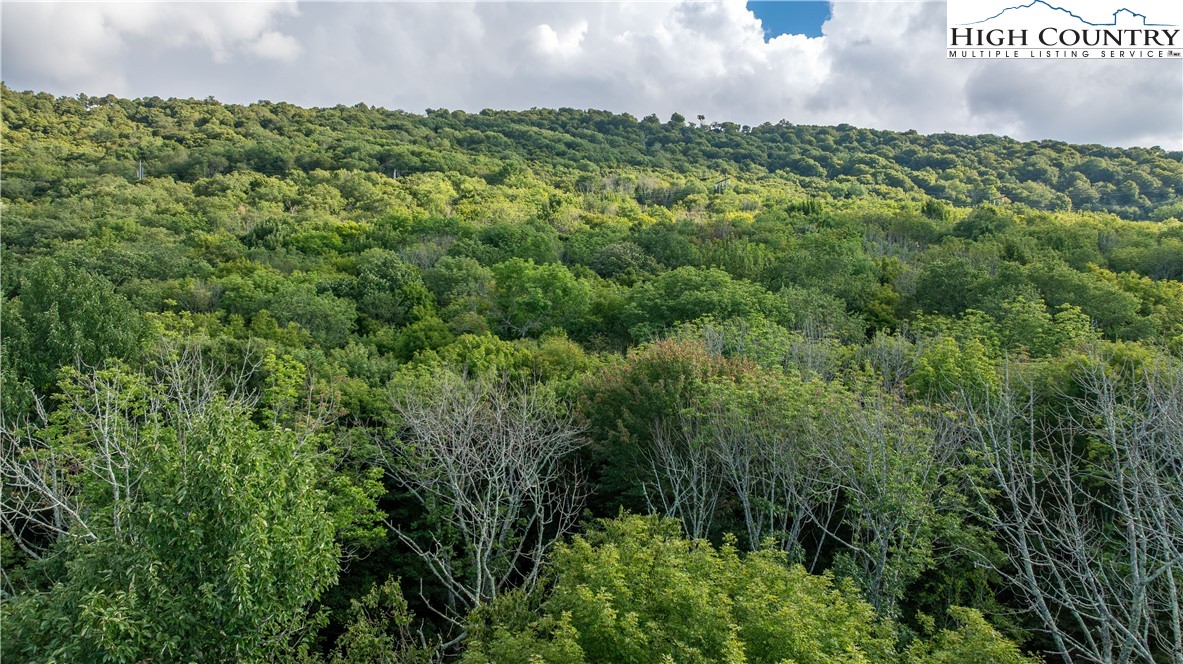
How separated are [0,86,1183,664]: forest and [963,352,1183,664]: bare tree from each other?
0.54ft

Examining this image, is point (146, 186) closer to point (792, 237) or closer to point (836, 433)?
point (792, 237)

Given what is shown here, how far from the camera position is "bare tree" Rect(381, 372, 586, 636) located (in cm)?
1578

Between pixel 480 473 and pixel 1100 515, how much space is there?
16.2 meters

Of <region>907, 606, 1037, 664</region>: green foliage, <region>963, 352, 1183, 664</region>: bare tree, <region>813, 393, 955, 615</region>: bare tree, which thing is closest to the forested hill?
<region>963, 352, 1183, 664</region>: bare tree

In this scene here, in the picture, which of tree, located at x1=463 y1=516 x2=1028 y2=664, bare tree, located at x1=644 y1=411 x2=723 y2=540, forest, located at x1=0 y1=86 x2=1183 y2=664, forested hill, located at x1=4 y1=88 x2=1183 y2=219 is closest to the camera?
tree, located at x1=463 y1=516 x2=1028 y2=664

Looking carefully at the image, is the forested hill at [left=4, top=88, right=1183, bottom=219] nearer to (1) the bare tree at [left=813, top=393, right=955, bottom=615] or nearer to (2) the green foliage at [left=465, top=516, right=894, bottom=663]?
(1) the bare tree at [left=813, top=393, right=955, bottom=615]

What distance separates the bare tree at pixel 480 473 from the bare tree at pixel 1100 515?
947 centimetres

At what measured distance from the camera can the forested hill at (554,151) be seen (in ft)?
245

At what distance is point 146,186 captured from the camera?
68000 millimetres

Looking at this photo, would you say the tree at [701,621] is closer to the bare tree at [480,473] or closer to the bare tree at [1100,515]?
the bare tree at [1100,515]

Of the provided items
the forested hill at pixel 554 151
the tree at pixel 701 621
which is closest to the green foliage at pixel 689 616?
the tree at pixel 701 621

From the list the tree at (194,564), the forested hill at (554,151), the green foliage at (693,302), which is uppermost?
the forested hill at (554,151)

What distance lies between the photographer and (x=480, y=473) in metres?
18.7

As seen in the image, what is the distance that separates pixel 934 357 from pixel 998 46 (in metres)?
9.15
